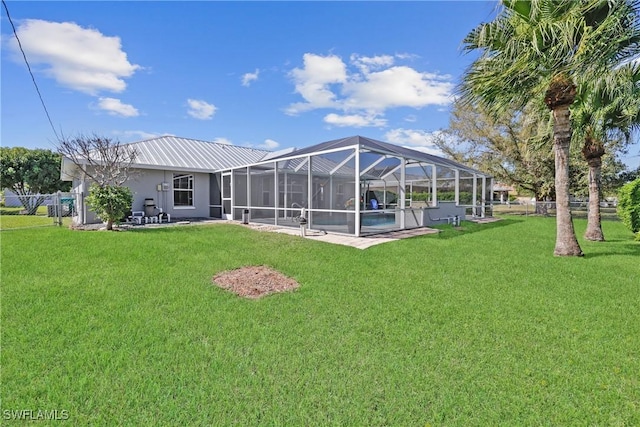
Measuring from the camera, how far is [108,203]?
10836 millimetres

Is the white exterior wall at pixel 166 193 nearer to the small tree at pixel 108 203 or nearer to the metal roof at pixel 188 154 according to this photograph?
the metal roof at pixel 188 154

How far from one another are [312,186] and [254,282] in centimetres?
697

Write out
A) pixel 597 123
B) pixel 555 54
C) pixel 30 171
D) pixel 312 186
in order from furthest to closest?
pixel 30 171
pixel 312 186
pixel 597 123
pixel 555 54

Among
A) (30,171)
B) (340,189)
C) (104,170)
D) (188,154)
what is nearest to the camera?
(104,170)

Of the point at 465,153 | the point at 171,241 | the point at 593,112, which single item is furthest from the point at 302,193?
the point at 465,153

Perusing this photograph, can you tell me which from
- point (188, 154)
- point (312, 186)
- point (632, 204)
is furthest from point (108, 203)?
point (632, 204)

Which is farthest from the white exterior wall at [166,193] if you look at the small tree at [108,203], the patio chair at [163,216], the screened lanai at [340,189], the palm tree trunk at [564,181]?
the palm tree trunk at [564,181]

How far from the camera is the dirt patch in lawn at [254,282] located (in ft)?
17.8

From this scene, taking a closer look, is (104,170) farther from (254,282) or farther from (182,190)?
(254,282)

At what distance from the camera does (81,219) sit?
13.5 meters

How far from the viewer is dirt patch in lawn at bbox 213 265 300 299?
213 inches

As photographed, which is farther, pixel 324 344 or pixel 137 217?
pixel 137 217

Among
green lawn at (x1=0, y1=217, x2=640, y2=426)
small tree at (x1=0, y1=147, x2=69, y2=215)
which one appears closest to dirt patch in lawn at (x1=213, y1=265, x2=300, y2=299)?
green lawn at (x1=0, y1=217, x2=640, y2=426)

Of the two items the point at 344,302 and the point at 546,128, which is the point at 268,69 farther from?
the point at 344,302
